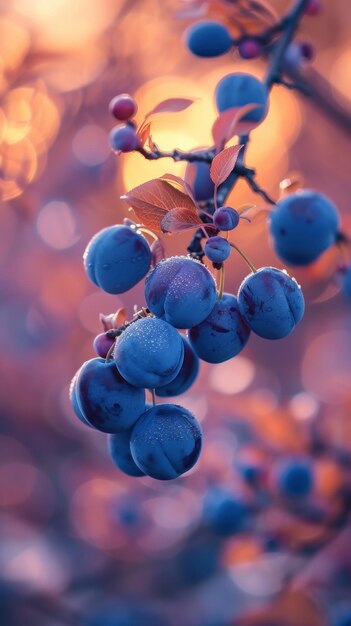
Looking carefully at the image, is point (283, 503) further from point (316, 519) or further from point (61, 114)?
point (61, 114)

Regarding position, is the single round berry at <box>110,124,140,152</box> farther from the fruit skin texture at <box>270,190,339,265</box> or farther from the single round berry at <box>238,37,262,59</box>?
the single round berry at <box>238,37,262,59</box>

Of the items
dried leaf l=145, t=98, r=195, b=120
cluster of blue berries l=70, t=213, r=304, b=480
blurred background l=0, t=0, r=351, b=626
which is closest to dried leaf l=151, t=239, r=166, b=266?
cluster of blue berries l=70, t=213, r=304, b=480

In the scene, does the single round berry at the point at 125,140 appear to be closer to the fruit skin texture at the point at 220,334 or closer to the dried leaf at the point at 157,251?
the dried leaf at the point at 157,251

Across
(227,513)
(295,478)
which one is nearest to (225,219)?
(295,478)

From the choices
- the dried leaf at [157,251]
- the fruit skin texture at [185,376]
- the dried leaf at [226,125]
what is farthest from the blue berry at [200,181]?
the fruit skin texture at [185,376]

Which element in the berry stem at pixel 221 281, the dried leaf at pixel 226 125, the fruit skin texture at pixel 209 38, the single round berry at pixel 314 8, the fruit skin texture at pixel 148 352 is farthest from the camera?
the single round berry at pixel 314 8

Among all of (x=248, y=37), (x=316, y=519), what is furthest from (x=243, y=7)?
(x=316, y=519)
